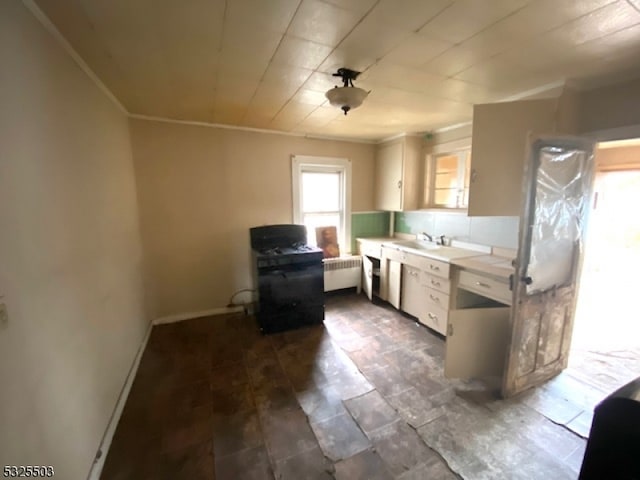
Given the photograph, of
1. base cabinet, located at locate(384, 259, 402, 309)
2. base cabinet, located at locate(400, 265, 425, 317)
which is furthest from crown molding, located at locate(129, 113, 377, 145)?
base cabinet, located at locate(400, 265, 425, 317)

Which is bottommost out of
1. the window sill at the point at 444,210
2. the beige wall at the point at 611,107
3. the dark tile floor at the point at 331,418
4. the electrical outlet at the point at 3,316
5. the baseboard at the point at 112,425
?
the dark tile floor at the point at 331,418

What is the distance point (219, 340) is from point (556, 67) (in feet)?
11.5

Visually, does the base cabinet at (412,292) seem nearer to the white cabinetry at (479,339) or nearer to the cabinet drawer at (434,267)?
the cabinet drawer at (434,267)

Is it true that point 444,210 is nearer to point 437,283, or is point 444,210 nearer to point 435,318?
point 437,283

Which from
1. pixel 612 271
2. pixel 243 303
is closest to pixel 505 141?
pixel 243 303

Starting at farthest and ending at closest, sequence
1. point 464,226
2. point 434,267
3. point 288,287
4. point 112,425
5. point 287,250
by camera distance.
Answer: point 287,250 < point 464,226 < point 288,287 < point 434,267 < point 112,425

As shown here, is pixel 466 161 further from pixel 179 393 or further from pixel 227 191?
pixel 179 393

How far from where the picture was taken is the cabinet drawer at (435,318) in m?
2.74

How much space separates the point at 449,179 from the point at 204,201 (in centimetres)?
303

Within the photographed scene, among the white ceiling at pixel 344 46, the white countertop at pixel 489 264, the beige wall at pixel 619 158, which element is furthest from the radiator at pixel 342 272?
the beige wall at pixel 619 158

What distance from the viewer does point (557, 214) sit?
76.0 inches

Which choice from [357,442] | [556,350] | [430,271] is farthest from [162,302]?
[556,350]

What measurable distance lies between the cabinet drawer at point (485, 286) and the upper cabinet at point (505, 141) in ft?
1.95

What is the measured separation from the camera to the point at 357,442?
1629 millimetres
